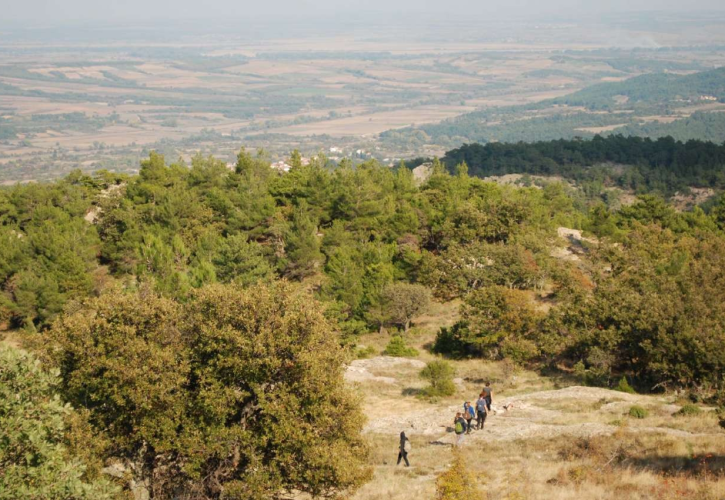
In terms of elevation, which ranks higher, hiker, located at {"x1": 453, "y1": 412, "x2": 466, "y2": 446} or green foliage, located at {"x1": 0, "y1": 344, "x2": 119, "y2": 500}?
green foliage, located at {"x1": 0, "y1": 344, "x2": 119, "y2": 500}

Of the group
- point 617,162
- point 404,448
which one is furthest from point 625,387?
point 617,162

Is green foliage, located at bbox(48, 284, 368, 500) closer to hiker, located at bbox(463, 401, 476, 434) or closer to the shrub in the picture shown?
the shrub

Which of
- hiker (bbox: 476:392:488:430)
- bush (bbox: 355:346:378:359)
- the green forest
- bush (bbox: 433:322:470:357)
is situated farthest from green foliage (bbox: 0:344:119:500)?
bush (bbox: 433:322:470:357)

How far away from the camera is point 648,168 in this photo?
134375 millimetres

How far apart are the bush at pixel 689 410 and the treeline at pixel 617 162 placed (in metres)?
106

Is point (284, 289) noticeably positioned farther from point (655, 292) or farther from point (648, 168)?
point (648, 168)

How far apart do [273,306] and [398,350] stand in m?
22.3

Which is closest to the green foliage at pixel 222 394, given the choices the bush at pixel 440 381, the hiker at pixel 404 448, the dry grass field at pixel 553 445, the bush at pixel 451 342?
the dry grass field at pixel 553 445

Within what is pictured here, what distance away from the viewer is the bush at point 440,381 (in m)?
30.5

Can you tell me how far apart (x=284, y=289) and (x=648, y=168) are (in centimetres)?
13164

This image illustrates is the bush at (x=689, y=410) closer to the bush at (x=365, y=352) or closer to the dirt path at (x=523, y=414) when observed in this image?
the dirt path at (x=523, y=414)

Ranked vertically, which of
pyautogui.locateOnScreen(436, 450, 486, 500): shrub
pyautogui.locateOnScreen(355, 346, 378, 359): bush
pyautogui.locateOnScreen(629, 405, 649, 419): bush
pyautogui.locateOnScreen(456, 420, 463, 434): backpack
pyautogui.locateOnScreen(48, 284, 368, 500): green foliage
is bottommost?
pyautogui.locateOnScreen(355, 346, 378, 359): bush

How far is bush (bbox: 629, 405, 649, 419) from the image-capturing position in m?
23.9

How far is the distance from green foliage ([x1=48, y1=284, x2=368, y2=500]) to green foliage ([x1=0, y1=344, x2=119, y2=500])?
255 centimetres
